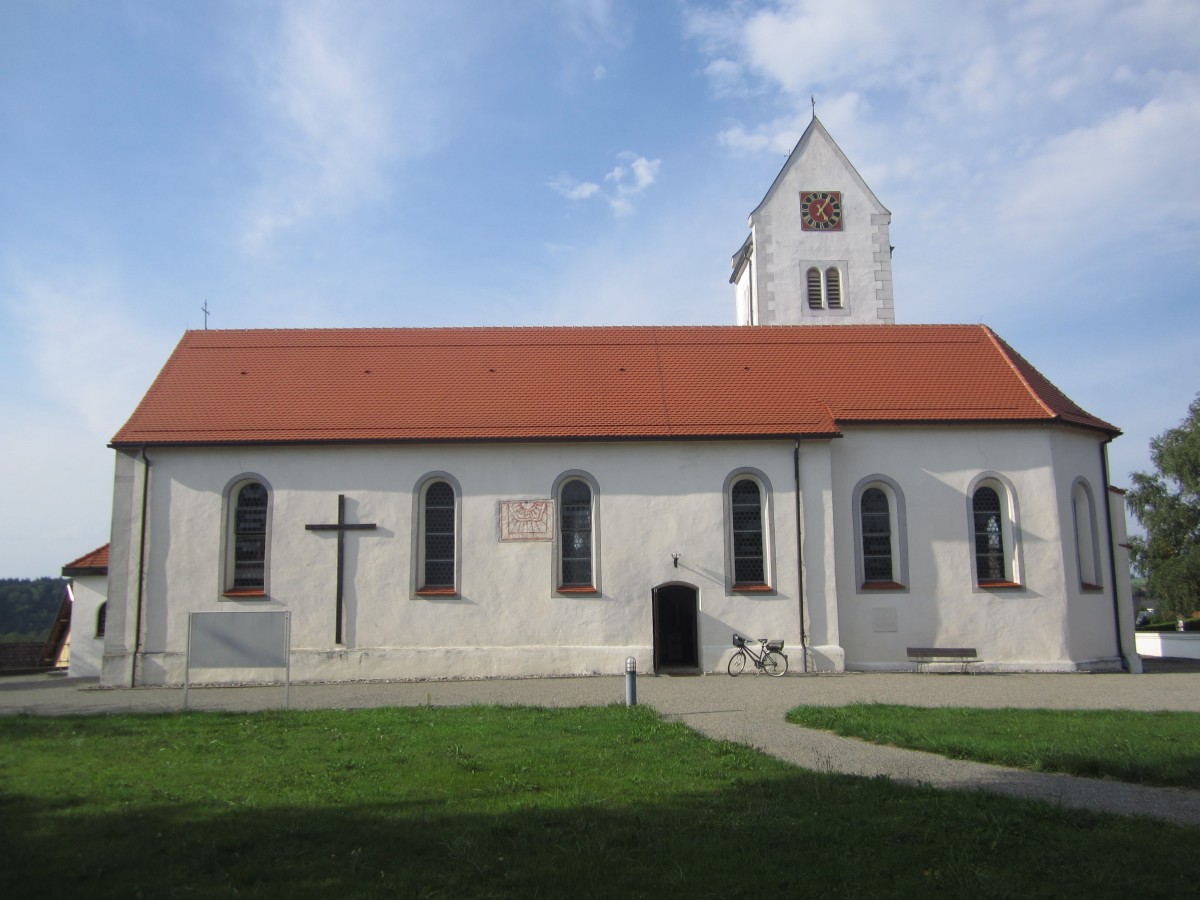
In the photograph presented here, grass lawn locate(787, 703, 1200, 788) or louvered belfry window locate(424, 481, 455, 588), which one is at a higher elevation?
louvered belfry window locate(424, 481, 455, 588)

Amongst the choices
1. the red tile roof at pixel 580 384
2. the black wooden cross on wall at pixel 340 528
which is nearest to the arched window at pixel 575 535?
the red tile roof at pixel 580 384

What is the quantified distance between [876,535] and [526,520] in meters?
8.71

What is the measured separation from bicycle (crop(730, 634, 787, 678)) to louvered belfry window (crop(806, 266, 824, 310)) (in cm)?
1339

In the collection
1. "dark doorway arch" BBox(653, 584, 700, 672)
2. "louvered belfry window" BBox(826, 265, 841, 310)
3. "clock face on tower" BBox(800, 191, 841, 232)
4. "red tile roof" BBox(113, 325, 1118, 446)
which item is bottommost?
"dark doorway arch" BBox(653, 584, 700, 672)

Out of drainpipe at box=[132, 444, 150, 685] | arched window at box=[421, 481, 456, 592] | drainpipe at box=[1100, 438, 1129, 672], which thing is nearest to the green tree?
drainpipe at box=[1100, 438, 1129, 672]

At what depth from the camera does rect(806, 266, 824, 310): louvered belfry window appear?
104 feet

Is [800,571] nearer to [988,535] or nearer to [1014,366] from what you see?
[988,535]

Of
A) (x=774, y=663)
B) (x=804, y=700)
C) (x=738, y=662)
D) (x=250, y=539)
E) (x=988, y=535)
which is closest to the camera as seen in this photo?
(x=804, y=700)

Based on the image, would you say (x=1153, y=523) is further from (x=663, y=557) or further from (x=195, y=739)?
(x=195, y=739)

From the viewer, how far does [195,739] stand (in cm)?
1229

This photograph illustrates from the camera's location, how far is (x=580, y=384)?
83.3 feet

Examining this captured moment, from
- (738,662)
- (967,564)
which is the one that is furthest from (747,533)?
(967,564)

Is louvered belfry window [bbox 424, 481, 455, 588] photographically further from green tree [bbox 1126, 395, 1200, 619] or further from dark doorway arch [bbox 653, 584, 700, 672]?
green tree [bbox 1126, 395, 1200, 619]

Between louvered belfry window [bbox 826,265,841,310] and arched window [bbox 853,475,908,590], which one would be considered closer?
arched window [bbox 853,475,908,590]
